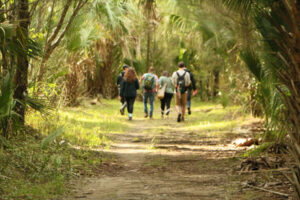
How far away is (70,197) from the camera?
5645mm

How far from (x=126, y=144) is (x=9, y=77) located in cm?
491

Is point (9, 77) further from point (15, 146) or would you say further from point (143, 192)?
point (143, 192)

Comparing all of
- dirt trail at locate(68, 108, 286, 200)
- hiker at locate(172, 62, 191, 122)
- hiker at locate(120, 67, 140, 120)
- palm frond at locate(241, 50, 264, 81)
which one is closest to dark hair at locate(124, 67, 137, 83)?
A: hiker at locate(120, 67, 140, 120)

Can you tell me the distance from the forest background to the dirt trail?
3.35 ft

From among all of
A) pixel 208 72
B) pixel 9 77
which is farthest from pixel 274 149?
pixel 208 72

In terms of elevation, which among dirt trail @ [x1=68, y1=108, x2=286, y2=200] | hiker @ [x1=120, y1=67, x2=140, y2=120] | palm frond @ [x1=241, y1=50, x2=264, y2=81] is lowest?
dirt trail @ [x1=68, y1=108, x2=286, y2=200]

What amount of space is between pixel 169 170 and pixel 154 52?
86.4 feet

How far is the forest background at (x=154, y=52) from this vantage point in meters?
5.00

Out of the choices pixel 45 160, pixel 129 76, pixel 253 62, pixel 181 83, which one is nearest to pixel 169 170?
pixel 45 160

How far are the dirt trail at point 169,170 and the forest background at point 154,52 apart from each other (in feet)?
3.35

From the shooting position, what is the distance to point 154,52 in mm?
33406

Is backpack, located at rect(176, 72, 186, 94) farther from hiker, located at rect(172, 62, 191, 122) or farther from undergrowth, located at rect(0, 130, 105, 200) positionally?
undergrowth, located at rect(0, 130, 105, 200)

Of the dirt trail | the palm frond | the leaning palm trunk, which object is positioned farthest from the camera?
the palm frond

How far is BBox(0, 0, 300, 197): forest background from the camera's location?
5.00 meters
